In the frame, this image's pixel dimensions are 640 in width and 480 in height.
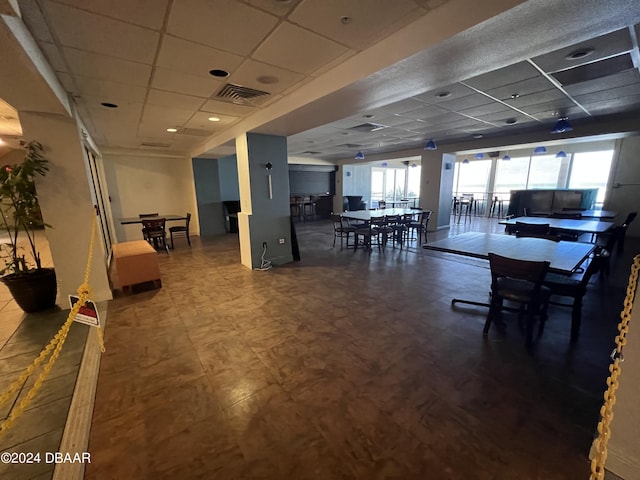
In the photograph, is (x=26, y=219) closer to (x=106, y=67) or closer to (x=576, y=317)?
(x=106, y=67)

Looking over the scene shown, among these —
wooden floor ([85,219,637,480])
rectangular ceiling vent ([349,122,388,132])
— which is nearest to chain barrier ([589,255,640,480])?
wooden floor ([85,219,637,480])

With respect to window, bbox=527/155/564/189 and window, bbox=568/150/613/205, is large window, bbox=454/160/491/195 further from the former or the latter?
window, bbox=568/150/613/205

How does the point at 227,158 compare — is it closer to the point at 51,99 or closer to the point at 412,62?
the point at 51,99

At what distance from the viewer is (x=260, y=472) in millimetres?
1450

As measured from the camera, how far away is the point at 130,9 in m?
1.80

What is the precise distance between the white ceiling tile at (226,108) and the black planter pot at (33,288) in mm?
2992

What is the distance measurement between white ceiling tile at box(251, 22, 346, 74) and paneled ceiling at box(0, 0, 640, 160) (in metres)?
0.02

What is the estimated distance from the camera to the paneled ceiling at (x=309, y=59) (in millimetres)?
1817

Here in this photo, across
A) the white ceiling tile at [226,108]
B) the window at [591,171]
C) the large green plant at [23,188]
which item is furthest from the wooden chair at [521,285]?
the window at [591,171]

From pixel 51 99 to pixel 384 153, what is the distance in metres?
9.35

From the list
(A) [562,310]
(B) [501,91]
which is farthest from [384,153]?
(A) [562,310]

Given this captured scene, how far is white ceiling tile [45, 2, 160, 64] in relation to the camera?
6.07 ft

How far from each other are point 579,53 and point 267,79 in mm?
3345

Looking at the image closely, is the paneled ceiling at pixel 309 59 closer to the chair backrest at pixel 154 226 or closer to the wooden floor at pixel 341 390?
the chair backrest at pixel 154 226
